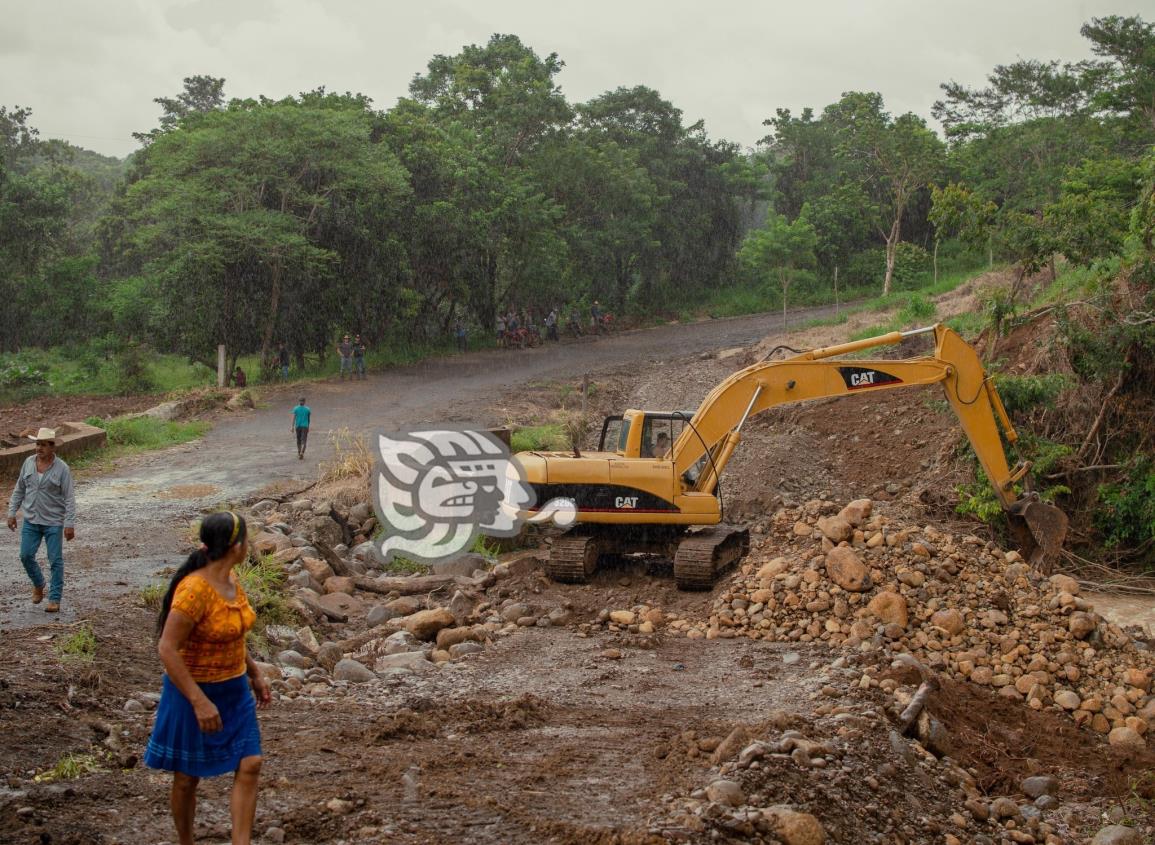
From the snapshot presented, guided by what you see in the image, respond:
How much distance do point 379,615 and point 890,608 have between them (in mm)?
4925

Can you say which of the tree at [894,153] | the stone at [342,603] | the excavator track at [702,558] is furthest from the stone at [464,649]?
the tree at [894,153]

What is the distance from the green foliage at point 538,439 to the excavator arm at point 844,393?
6.72 metres

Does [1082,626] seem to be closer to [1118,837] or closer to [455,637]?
[1118,837]

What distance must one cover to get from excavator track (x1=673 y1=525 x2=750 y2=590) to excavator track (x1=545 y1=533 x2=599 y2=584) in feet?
3.07

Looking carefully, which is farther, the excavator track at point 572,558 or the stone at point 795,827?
the excavator track at point 572,558

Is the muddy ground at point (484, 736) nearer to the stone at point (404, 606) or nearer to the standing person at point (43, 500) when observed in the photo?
the standing person at point (43, 500)

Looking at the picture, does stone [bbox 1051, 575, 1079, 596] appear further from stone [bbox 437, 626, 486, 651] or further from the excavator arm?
stone [bbox 437, 626, 486, 651]

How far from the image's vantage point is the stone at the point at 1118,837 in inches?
259

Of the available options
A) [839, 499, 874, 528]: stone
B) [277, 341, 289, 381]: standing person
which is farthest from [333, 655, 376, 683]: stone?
[277, 341, 289, 381]: standing person

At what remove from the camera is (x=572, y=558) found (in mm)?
11953

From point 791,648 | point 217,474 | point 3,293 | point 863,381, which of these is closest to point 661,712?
point 791,648

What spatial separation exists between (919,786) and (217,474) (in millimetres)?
13784

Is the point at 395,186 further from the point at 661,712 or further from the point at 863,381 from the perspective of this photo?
the point at 661,712

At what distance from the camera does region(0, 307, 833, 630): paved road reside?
38.4 feet
